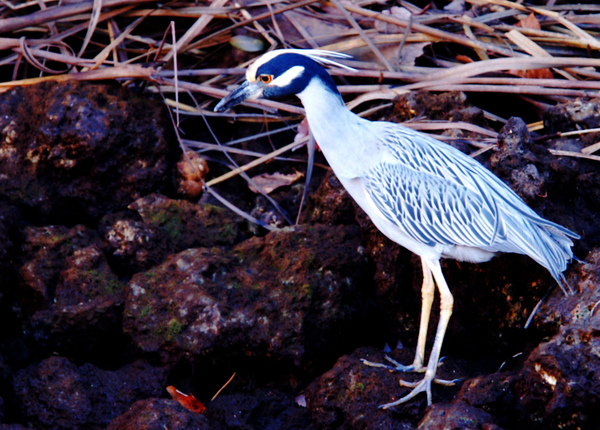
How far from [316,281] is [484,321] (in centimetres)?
93

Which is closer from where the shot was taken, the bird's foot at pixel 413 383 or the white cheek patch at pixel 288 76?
the bird's foot at pixel 413 383

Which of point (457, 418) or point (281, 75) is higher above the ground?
point (281, 75)

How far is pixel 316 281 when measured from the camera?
11.4ft

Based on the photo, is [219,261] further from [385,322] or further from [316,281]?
[385,322]

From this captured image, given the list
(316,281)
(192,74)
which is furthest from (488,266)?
(192,74)

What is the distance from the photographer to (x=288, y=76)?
3.37 metres

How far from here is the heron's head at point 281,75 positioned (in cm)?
336

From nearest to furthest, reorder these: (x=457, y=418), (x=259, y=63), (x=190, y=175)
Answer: (x=457, y=418) < (x=259, y=63) < (x=190, y=175)

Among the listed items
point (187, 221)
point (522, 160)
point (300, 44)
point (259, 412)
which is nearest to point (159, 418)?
point (259, 412)

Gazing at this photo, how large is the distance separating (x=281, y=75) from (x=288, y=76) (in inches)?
1.6

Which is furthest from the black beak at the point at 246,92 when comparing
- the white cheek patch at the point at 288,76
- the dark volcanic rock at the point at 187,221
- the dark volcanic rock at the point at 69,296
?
the dark volcanic rock at the point at 69,296

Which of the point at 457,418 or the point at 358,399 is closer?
the point at 457,418

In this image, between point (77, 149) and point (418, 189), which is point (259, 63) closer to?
point (418, 189)

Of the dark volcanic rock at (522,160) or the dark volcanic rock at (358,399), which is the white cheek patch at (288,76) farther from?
the dark volcanic rock at (358,399)
